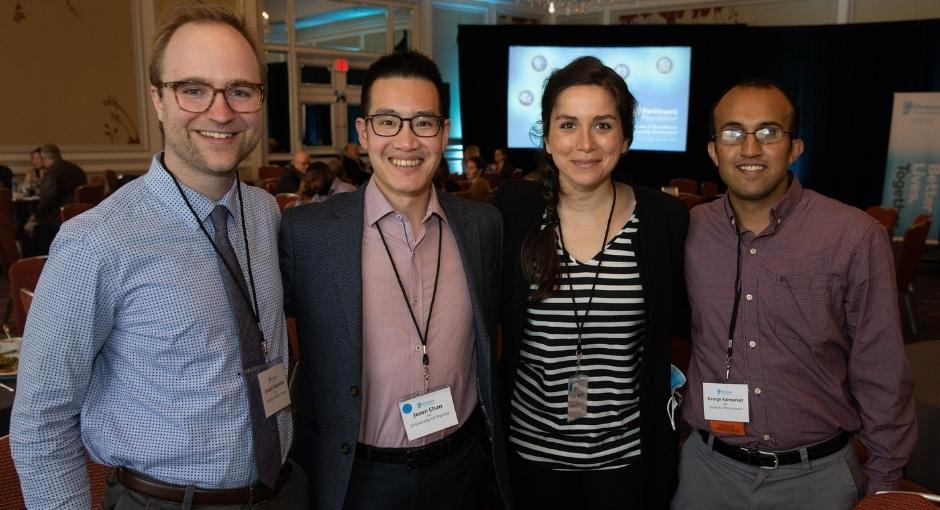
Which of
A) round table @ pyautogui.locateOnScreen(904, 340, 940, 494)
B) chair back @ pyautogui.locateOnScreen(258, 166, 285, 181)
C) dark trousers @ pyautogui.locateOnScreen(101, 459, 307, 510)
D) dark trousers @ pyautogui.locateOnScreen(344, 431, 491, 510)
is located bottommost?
round table @ pyautogui.locateOnScreen(904, 340, 940, 494)

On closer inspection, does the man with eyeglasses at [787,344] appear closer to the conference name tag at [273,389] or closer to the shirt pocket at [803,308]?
the shirt pocket at [803,308]

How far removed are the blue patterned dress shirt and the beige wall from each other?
35.1 ft

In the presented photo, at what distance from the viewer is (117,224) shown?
128cm

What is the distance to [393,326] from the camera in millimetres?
1738

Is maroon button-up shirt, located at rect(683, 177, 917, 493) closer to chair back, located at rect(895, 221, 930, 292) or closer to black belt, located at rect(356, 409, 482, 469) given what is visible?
black belt, located at rect(356, 409, 482, 469)

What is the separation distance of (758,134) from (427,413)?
3.84 feet

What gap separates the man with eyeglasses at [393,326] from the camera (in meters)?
1.69

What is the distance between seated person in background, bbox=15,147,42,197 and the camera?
8961 millimetres

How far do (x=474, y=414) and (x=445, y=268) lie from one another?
0.41 meters

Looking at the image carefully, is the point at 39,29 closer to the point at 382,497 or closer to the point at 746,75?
the point at 382,497

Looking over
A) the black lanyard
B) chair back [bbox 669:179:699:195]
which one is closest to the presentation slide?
chair back [bbox 669:179:699:195]

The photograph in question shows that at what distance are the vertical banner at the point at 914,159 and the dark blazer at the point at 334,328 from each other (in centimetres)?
1047

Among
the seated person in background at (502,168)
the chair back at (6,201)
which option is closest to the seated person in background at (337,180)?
the chair back at (6,201)

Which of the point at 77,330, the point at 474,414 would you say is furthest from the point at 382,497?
the point at 77,330
